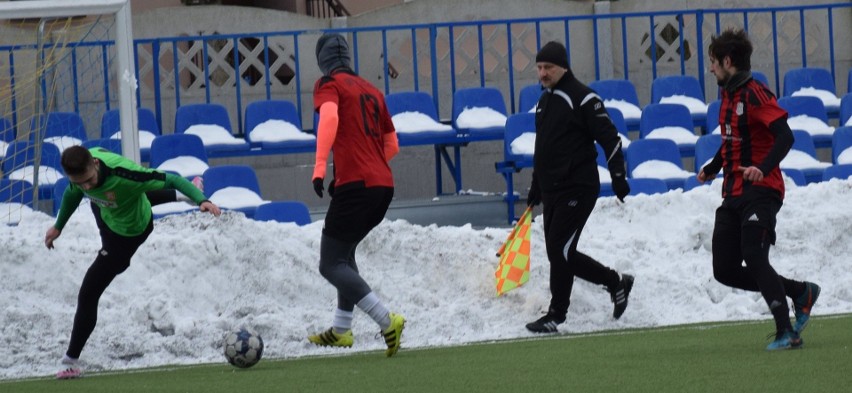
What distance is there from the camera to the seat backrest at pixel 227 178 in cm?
1381

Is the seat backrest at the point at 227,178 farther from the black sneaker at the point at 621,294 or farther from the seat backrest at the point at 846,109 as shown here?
the seat backrest at the point at 846,109

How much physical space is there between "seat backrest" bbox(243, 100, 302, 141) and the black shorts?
764 cm

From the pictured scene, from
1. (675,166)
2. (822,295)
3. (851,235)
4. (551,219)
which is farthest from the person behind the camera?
(675,166)

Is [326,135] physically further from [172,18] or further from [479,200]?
[172,18]

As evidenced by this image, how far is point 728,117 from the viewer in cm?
815

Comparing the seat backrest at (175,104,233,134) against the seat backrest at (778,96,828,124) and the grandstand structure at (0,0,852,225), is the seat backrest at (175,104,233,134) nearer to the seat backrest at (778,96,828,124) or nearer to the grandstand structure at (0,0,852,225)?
the grandstand structure at (0,0,852,225)

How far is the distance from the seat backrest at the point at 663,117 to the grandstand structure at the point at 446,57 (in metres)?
0.63

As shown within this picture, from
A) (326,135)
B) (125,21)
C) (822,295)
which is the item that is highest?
(125,21)

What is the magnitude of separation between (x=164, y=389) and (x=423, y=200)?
8.45m

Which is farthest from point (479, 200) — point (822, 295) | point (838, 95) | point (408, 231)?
point (838, 95)

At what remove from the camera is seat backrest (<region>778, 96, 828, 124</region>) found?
17484 mm

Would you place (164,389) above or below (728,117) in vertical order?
below

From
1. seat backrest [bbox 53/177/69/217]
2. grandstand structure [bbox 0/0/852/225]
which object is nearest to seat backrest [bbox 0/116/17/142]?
seat backrest [bbox 53/177/69/217]

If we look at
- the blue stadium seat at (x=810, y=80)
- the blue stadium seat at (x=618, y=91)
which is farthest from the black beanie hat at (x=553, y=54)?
the blue stadium seat at (x=810, y=80)
